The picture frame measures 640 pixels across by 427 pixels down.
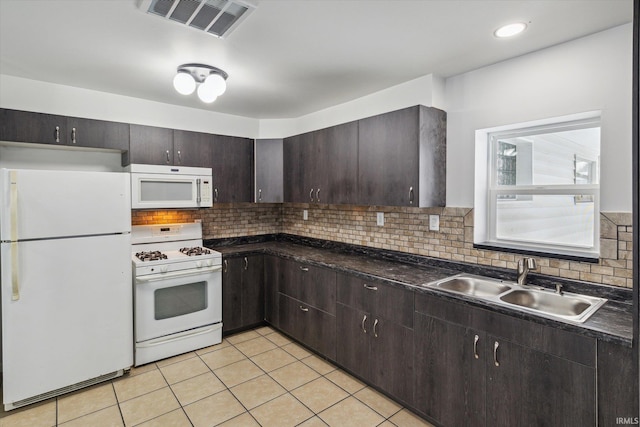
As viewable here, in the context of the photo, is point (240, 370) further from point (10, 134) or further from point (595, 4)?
point (595, 4)

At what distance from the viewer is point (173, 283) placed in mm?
3070

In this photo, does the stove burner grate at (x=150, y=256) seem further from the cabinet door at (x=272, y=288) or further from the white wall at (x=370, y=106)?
the white wall at (x=370, y=106)

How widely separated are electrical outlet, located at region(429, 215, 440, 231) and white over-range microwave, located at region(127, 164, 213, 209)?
217cm

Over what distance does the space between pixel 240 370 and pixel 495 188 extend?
8.38 ft

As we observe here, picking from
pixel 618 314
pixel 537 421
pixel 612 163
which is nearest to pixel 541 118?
pixel 612 163

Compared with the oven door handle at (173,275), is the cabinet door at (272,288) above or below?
below

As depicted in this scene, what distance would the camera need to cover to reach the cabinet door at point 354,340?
101 inches

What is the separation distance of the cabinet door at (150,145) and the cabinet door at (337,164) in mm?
1467

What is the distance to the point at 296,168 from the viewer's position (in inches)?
145

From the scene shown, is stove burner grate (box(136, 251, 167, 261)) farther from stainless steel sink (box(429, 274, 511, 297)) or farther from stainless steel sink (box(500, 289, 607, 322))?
stainless steel sink (box(500, 289, 607, 322))

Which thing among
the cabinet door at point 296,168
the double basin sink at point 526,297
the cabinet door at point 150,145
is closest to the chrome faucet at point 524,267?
the double basin sink at point 526,297

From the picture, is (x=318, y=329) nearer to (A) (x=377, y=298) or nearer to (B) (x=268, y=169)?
(A) (x=377, y=298)

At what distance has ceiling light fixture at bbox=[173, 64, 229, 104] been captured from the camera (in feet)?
7.84

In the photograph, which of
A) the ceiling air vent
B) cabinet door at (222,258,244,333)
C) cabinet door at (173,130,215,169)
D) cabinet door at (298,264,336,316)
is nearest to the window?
cabinet door at (298,264,336,316)
